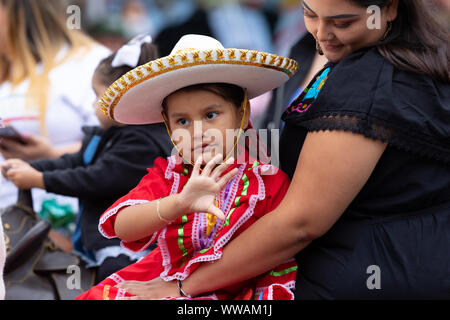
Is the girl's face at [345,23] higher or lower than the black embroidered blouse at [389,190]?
higher

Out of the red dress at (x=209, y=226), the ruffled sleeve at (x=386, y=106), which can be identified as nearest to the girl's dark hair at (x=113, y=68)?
the red dress at (x=209, y=226)

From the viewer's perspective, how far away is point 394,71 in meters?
1.54

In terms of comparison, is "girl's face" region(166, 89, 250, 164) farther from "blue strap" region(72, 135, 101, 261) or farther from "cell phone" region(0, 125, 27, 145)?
"cell phone" region(0, 125, 27, 145)

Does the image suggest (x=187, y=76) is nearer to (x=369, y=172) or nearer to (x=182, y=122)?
(x=182, y=122)

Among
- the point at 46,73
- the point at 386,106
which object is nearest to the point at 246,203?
the point at 386,106

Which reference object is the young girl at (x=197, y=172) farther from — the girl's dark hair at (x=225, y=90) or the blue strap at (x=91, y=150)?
the blue strap at (x=91, y=150)

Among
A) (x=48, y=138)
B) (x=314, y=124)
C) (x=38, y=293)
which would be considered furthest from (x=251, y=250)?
(x=48, y=138)

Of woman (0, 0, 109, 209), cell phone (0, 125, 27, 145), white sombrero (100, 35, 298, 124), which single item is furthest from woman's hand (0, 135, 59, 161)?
white sombrero (100, 35, 298, 124)

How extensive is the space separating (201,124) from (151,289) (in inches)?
22.3

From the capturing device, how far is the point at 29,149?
3184mm

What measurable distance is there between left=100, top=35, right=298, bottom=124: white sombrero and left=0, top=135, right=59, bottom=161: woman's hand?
1494mm

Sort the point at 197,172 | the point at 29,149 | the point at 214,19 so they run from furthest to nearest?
the point at 214,19 < the point at 29,149 < the point at 197,172

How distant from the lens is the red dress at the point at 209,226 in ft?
5.54

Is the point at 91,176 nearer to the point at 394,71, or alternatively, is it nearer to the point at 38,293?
the point at 38,293
